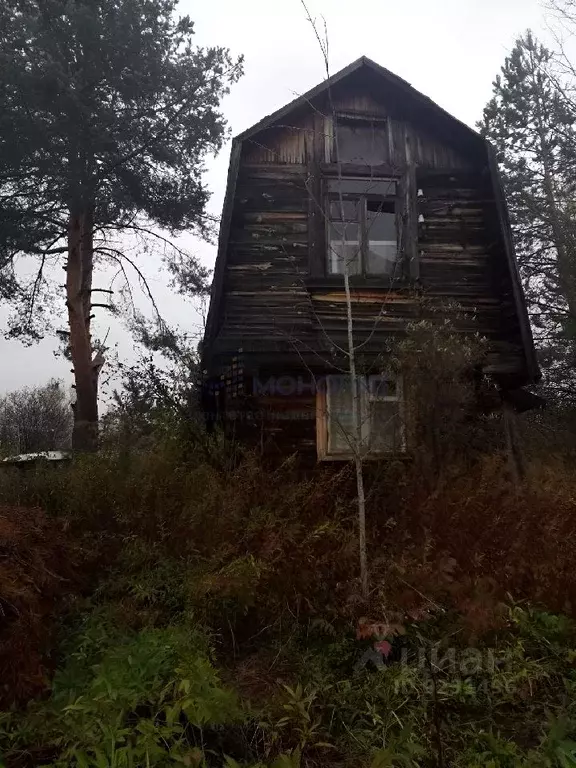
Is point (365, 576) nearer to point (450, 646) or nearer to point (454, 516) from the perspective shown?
point (450, 646)

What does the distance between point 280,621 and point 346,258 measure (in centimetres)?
546

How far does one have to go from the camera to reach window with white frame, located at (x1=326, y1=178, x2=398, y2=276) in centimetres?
936

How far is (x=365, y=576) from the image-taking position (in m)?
4.96

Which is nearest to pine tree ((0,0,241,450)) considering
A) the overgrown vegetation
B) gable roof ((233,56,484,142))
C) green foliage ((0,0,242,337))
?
green foliage ((0,0,242,337))

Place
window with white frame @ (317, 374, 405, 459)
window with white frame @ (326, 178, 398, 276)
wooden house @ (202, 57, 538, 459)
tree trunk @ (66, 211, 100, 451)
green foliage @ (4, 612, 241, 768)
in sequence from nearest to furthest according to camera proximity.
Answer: green foliage @ (4, 612, 241, 768)
window with white frame @ (317, 374, 405, 459)
wooden house @ (202, 57, 538, 459)
window with white frame @ (326, 178, 398, 276)
tree trunk @ (66, 211, 100, 451)

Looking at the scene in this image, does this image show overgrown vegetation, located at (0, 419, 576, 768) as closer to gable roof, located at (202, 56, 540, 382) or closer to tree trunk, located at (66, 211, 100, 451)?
gable roof, located at (202, 56, 540, 382)

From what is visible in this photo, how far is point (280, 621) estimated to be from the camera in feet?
16.0

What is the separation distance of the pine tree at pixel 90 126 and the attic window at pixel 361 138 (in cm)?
444

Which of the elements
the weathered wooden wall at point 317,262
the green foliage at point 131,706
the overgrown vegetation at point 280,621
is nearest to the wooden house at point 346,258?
the weathered wooden wall at point 317,262

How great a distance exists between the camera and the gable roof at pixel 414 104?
8.61 m

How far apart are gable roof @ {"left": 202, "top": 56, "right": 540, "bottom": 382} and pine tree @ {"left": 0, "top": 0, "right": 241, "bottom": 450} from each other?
426 centimetres

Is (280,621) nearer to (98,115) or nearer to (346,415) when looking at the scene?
(346,415)

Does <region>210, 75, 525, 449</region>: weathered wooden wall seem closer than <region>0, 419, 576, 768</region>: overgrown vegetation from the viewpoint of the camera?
No

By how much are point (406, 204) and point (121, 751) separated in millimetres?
8984
